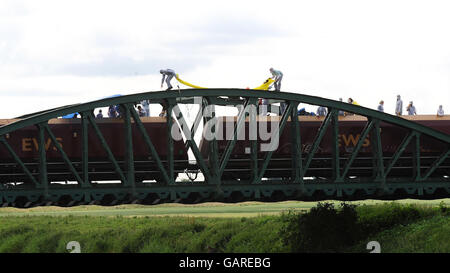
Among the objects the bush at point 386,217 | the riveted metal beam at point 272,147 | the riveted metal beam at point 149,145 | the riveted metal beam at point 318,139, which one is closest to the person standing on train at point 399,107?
the riveted metal beam at point 318,139

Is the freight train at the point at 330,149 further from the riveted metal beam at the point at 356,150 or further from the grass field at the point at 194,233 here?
the grass field at the point at 194,233

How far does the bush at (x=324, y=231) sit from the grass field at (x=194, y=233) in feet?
2.15

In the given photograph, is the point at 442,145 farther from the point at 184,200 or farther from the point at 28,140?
the point at 28,140

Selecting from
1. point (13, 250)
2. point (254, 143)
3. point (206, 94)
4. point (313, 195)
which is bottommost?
point (13, 250)

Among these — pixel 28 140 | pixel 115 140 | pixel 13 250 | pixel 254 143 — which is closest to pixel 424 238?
pixel 254 143

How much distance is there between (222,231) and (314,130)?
872 cm

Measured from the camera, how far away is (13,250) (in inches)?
1905

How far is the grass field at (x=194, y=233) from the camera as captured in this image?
3366 centimetres

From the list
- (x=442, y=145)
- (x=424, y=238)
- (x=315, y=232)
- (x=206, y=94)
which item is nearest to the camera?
(x=424, y=238)

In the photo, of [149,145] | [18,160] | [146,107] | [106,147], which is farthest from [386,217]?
[18,160]

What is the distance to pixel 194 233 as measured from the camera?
1730 inches

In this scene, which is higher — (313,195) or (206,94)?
(206,94)

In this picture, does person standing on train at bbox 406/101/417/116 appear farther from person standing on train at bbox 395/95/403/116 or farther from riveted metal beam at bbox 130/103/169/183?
riveted metal beam at bbox 130/103/169/183

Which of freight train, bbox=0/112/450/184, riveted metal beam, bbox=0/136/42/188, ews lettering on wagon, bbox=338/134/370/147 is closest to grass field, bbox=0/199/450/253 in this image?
freight train, bbox=0/112/450/184
